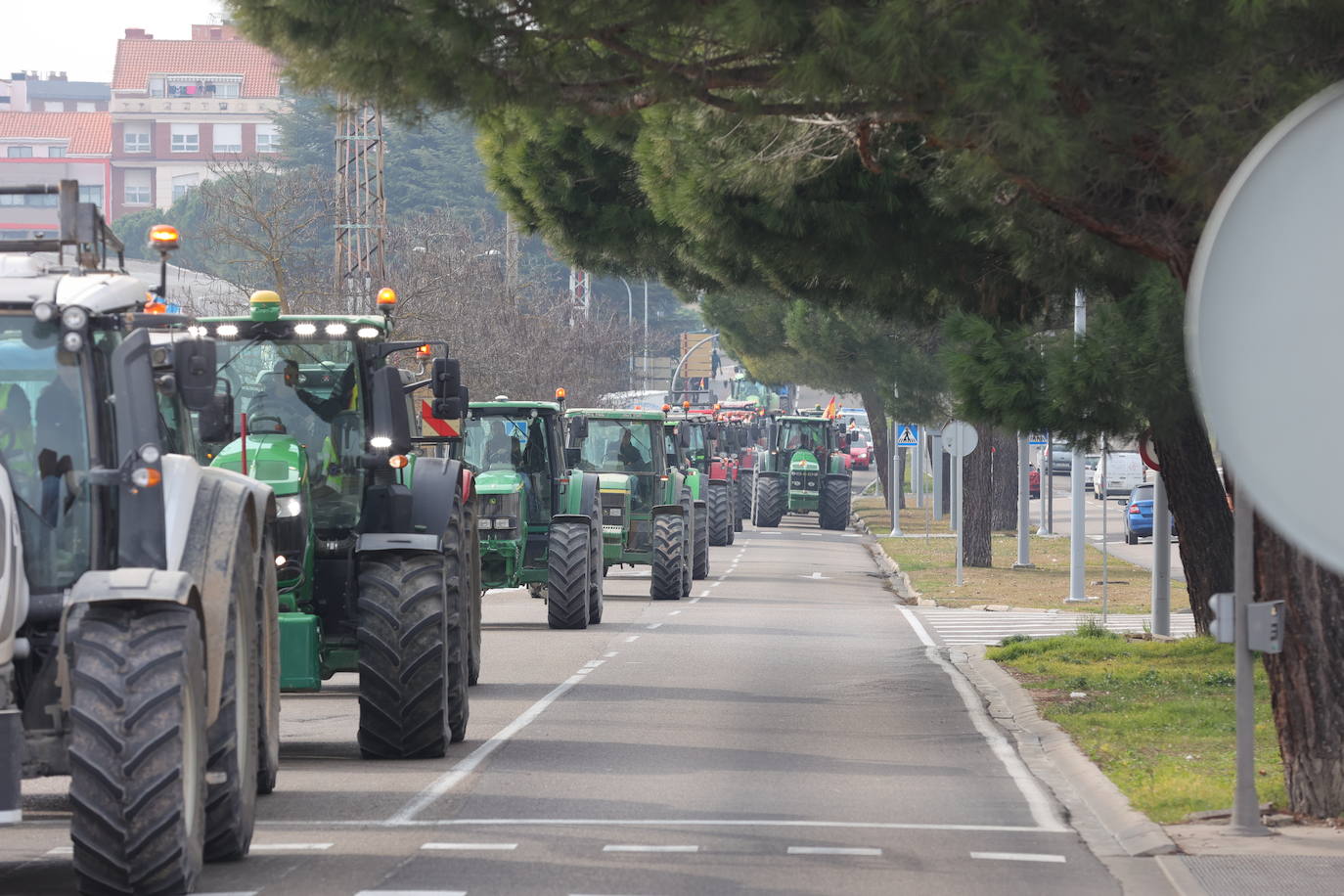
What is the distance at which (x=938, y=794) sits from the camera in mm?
11852

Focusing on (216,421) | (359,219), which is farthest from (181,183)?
(216,421)

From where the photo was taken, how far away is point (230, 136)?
14212cm

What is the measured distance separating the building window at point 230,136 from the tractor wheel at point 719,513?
325 ft

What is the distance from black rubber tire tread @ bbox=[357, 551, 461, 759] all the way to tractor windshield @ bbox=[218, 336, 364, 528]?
85 centimetres

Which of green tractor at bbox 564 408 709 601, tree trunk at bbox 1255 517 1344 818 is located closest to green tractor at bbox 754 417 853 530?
green tractor at bbox 564 408 709 601

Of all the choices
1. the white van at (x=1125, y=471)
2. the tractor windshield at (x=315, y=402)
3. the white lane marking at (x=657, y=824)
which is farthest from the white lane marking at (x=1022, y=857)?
the white van at (x=1125, y=471)

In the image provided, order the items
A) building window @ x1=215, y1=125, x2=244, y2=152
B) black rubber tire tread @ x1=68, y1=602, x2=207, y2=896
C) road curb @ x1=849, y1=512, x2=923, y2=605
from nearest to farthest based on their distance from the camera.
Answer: black rubber tire tread @ x1=68, y1=602, x2=207, y2=896 → road curb @ x1=849, y1=512, x2=923, y2=605 → building window @ x1=215, y1=125, x2=244, y2=152

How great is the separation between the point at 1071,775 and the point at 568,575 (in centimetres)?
1189

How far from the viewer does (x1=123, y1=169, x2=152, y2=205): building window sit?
14100cm

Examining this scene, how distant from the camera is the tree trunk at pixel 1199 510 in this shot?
62.5 ft

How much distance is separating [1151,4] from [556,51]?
122 inches

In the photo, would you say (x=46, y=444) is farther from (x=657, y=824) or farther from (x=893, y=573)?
(x=893, y=573)

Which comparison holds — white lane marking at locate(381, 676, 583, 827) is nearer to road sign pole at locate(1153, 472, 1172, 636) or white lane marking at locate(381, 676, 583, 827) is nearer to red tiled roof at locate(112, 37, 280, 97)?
road sign pole at locate(1153, 472, 1172, 636)

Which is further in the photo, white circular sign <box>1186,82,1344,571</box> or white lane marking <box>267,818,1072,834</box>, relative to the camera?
white lane marking <box>267,818,1072,834</box>
